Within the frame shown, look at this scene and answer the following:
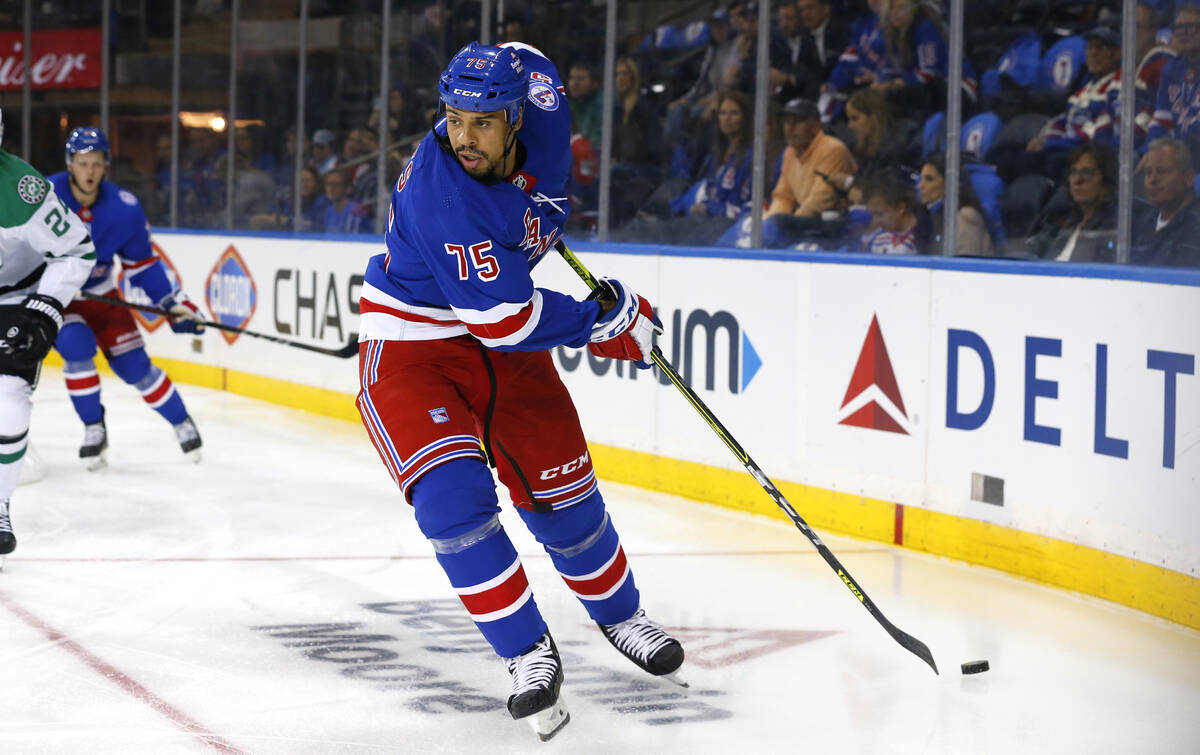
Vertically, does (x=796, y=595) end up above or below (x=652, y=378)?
below

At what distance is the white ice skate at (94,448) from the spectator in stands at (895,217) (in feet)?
9.58

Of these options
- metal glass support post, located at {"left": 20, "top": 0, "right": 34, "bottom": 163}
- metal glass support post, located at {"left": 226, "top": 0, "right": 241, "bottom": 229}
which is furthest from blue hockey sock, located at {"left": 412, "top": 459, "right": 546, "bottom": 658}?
metal glass support post, located at {"left": 20, "top": 0, "right": 34, "bottom": 163}

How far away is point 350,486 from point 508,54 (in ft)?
9.67

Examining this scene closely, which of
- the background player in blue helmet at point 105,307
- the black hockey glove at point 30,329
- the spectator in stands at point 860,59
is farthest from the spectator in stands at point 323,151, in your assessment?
the black hockey glove at point 30,329

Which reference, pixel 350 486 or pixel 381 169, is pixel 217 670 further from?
pixel 381 169

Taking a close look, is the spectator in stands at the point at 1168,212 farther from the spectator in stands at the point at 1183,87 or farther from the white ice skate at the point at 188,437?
the white ice skate at the point at 188,437

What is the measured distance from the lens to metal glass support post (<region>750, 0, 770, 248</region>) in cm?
483

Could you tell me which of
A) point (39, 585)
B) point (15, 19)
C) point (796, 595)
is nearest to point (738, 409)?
point (796, 595)

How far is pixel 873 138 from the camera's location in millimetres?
4492

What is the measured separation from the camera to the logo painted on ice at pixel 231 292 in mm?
7500

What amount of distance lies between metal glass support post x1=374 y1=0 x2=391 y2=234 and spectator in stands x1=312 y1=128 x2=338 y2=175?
40cm

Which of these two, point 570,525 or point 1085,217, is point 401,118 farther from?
point 570,525

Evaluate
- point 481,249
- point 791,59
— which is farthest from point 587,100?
point 481,249

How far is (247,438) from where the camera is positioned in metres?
6.13
